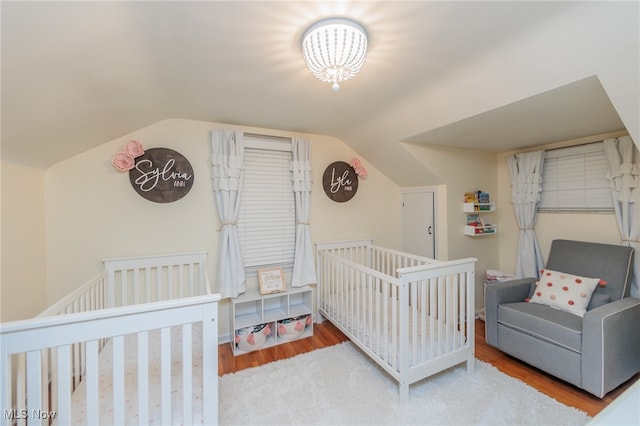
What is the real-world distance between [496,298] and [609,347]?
0.70 m

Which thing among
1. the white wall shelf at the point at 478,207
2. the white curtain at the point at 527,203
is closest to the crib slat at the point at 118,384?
the white wall shelf at the point at 478,207

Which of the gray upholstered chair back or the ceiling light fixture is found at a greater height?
the ceiling light fixture

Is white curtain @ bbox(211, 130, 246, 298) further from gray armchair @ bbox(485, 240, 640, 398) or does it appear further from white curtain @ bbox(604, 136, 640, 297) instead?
white curtain @ bbox(604, 136, 640, 297)

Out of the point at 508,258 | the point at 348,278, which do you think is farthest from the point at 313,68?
the point at 508,258

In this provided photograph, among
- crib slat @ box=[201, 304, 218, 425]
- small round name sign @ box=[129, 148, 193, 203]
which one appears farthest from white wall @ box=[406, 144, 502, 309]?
crib slat @ box=[201, 304, 218, 425]

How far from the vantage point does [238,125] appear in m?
2.57

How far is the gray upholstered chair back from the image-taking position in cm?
208

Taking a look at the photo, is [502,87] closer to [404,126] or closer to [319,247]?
[404,126]

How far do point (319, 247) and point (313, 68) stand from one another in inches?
76.8

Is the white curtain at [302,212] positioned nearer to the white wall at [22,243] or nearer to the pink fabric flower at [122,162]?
the pink fabric flower at [122,162]

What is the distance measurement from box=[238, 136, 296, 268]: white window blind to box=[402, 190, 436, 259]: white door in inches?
60.2

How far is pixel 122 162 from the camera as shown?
2100 millimetres

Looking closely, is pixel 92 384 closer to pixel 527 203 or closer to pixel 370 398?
pixel 370 398

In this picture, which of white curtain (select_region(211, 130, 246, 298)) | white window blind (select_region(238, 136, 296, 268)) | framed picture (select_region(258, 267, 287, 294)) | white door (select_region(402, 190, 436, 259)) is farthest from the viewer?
white door (select_region(402, 190, 436, 259))
